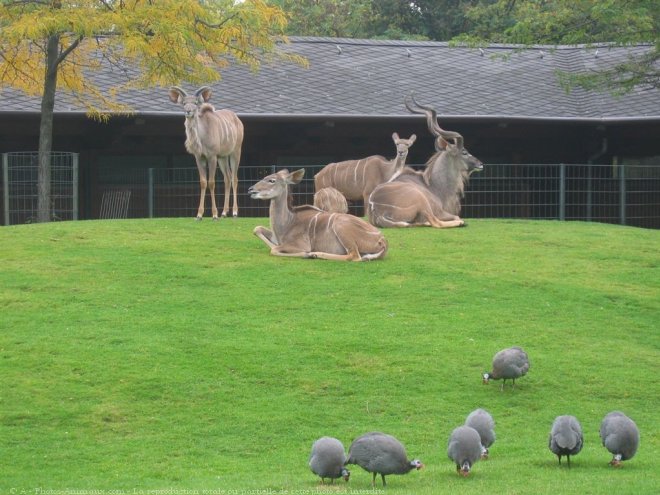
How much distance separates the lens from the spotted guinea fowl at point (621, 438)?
797cm

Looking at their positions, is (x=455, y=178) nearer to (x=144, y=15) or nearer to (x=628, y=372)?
(x=144, y=15)

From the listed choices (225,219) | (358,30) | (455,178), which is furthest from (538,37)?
(358,30)

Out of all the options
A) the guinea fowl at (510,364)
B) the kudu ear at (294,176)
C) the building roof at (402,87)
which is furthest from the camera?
the building roof at (402,87)

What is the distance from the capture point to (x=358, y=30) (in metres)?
38.3

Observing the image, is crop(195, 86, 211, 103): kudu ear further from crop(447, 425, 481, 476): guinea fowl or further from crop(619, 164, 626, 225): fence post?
crop(447, 425, 481, 476): guinea fowl

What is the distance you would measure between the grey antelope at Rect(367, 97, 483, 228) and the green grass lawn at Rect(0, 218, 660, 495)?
212cm

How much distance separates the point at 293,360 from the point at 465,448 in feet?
10.3

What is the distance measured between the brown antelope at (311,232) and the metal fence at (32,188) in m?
5.54

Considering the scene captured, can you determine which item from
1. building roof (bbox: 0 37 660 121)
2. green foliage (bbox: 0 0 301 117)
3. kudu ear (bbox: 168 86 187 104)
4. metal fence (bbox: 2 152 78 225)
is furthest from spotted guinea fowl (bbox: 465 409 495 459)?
building roof (bbox: 0 37 660 121)

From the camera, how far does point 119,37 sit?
18.3 meters

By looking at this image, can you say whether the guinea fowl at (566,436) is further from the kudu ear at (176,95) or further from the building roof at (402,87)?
the building roof at (402,87)

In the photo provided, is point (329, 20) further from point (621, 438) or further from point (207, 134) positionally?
point (621, 438)

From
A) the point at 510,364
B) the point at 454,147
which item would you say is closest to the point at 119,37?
the point at 454,147

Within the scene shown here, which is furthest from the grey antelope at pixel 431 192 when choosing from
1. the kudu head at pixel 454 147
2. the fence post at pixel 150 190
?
the fence post at pixel 150 190
